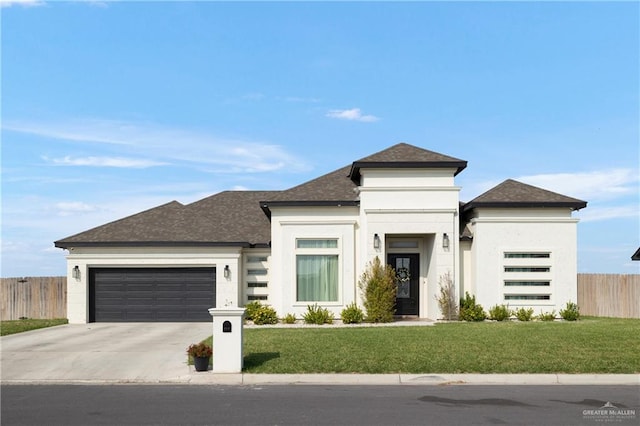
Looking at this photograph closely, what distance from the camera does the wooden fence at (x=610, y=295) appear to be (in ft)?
90.1

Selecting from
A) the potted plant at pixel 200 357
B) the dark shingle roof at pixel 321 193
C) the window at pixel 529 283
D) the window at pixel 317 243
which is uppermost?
the dark shingle roof at pixel 321 193

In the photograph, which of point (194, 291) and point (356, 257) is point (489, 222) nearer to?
point (356, 257)

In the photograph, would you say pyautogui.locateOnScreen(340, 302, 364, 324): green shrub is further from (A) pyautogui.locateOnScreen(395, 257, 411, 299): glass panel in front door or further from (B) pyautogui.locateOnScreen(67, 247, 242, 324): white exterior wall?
(B) pyautogui.locateOnScreen(67, 247, 242, 324): white exterior wall

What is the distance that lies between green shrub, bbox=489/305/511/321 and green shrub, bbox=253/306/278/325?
25.1ft

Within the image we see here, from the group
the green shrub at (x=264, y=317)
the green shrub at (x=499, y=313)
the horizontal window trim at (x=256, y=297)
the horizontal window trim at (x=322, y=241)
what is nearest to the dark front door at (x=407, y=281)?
the horizontal window trim at (x=322, y=241)

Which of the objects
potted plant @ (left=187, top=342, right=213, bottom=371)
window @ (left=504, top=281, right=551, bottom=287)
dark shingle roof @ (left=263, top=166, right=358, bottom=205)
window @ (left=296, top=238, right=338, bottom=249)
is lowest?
potted plant @ (left=187, top=342, right=213, bottom=371)

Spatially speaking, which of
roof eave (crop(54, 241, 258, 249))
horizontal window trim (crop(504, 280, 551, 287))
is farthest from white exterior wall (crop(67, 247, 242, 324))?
horizontal window trim (crop(504, 280, 551, 287))

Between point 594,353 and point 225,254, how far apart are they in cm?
1411

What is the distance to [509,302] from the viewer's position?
74.3 ft

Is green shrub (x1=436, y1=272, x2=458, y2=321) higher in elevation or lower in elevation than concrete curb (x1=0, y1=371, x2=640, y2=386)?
higher

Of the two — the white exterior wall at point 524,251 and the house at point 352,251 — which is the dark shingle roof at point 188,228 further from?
the white exterior wall at point 524,251

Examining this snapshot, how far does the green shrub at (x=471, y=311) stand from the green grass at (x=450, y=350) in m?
3.13

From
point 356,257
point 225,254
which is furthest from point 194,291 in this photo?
point 356,257

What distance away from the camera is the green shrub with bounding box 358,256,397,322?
21578mm
